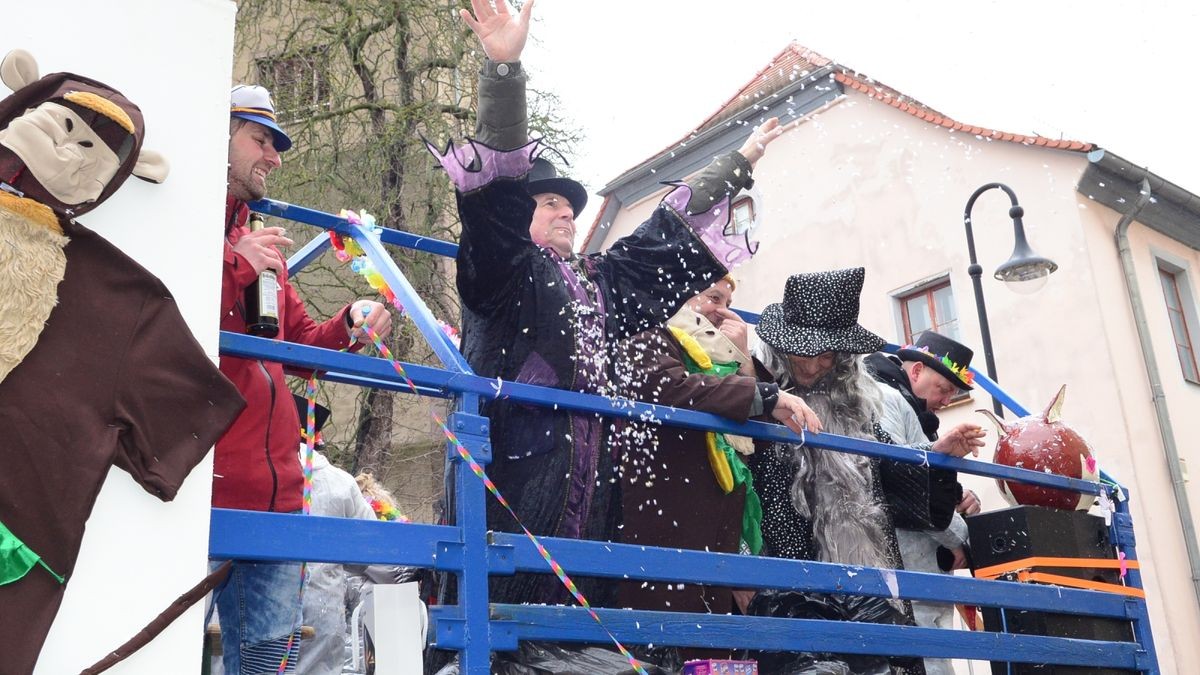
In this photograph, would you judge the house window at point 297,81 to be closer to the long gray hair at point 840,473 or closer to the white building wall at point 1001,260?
the white building wall at point 1001,260

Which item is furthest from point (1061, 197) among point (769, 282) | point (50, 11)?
point (50, 11)

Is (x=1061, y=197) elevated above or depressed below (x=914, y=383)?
above

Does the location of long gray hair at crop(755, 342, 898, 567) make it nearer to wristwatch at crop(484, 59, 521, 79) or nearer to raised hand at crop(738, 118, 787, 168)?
raised hand at crop(738, 118, 787, 168)

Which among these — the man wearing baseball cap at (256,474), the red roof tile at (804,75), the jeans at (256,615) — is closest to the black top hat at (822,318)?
the man wearing baseball cap at (256,474)

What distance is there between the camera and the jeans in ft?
10.3

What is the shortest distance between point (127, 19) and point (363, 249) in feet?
4.35

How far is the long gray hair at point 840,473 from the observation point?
13.2ft

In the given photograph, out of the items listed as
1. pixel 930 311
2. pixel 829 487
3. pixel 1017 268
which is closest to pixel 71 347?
pixel 829 487

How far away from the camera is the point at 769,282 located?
14930 millimetres

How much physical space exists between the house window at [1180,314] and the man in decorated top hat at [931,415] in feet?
28.7

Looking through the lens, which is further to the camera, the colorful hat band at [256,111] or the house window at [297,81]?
the house window at [297,81]

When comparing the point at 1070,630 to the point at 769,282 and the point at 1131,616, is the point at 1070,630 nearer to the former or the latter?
the point at 1131,616

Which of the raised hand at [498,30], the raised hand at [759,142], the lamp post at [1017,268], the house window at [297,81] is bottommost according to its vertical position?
the raised hand at [498,30]

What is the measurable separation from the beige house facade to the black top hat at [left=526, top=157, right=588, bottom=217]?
7313 millimetres
